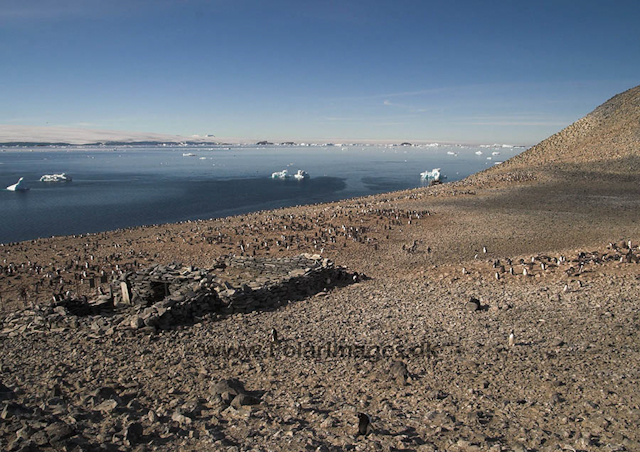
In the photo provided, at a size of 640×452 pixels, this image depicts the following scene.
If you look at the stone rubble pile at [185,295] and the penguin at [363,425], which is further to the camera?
the stone rubble pile at [185,295]

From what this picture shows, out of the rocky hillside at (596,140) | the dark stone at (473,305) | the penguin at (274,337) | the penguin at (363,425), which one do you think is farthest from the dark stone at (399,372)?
the rocky hillside at (596,140)

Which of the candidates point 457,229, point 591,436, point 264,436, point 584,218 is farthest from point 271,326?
point 584,218

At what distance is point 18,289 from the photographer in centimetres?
1548

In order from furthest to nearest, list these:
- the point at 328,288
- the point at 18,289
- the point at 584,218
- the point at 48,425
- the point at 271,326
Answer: the point at 584,218
the point at 18,289
the point at 328,288
the point at 271,326
the point at 48,425

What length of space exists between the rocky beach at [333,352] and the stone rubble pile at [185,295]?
0.06 metres

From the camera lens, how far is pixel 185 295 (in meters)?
11.1

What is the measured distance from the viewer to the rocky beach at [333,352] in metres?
5.63

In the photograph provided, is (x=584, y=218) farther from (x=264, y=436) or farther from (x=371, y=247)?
(x=264, y=436)

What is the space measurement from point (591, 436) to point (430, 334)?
413cm

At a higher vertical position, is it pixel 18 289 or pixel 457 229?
pixel 457 229

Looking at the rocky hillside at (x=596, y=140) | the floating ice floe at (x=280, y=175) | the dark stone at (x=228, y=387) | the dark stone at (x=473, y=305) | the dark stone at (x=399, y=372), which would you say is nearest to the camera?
the dark stone at (x=228, y=387)

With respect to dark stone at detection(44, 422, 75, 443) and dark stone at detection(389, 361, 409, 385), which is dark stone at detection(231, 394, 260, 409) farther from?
dark stone at detection(389, 361, 409, 385)

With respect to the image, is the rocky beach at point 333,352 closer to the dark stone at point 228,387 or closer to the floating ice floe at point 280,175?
the dark stone at point 228,387

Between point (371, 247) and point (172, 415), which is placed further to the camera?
point (371, 247)
